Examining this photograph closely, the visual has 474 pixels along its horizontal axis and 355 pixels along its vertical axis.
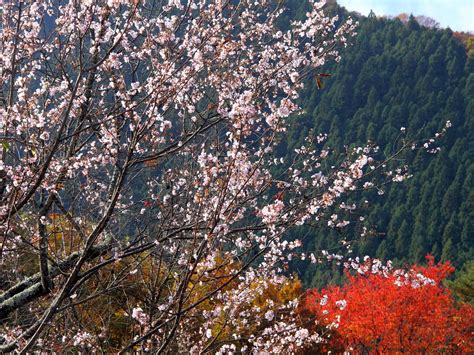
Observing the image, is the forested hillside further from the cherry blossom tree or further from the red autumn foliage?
the cherry blossom tree

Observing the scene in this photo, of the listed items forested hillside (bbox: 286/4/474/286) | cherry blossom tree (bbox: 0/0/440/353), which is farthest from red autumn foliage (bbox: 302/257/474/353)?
forested hillside (bbox: 286/4/474/286)

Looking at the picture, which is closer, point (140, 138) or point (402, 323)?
point (140, 138)

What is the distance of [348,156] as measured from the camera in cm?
464

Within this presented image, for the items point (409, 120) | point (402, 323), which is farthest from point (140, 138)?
point (409, 120)

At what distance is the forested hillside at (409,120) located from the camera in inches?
2388

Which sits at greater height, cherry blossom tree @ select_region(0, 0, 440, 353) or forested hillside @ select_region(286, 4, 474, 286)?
forested hillside @ select_region(286, 4, 474, 286)

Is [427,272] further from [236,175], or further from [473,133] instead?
[473,133]

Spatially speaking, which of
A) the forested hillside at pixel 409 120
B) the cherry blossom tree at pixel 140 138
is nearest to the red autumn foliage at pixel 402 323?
the cherry blossom tree at pixel 140 138

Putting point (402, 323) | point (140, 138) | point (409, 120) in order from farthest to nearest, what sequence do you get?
point (409, 120) → point (402, 323) → point (140, 138)

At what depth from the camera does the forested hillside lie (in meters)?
60.7

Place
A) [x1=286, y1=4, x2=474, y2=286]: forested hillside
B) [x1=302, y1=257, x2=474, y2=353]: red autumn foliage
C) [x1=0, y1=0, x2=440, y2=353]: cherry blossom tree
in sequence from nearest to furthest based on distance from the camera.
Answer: [x1=0, y1=0, x2=440, y2=353]: cherry blossom tree, [x1=302, y1=257, x2=474, y2=353]: red autumn foliage, [x1=286, y1=4, x2=474, y2=286]: forested hillside

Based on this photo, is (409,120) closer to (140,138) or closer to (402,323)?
(402,323)

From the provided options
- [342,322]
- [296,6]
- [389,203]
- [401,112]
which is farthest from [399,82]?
[342,322]

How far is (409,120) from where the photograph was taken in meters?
83.0
